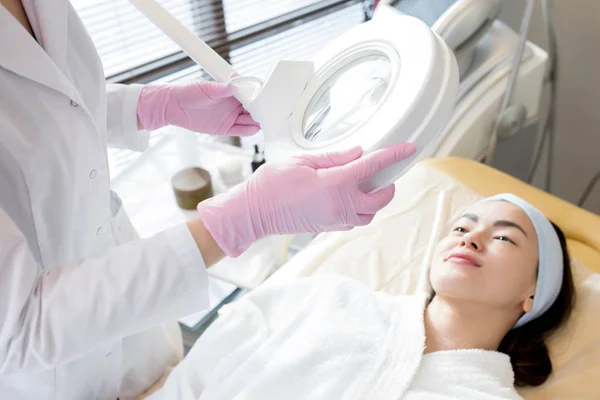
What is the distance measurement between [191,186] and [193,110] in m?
0.54

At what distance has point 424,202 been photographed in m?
1.69

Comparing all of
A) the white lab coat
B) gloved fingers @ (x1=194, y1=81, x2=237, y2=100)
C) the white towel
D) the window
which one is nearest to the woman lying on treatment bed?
the white towel

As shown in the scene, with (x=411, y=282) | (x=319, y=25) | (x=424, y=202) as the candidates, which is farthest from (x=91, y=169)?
(x=319, y=25)

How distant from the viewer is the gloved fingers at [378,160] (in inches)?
31.5

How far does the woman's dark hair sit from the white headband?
0.06 ft

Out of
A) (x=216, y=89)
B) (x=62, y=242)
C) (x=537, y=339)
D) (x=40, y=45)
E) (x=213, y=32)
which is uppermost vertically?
(x=40, y=45)

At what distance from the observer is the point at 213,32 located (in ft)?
6.87

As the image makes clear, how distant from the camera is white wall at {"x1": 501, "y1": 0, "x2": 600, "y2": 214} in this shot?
1.96m

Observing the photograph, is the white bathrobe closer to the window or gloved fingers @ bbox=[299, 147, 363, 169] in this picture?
gloved fingers @ bbox=[299, 147, 363, 169]

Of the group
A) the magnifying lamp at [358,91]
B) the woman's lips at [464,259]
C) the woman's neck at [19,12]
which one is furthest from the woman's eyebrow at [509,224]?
the woman's neck at [19,12]

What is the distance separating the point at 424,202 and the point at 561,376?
1.99ft

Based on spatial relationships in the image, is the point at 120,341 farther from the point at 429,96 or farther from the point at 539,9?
the point at 539,9

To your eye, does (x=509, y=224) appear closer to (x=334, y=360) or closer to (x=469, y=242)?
(x=469, y=242)

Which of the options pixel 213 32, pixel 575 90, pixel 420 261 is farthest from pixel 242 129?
pixel 575 90
